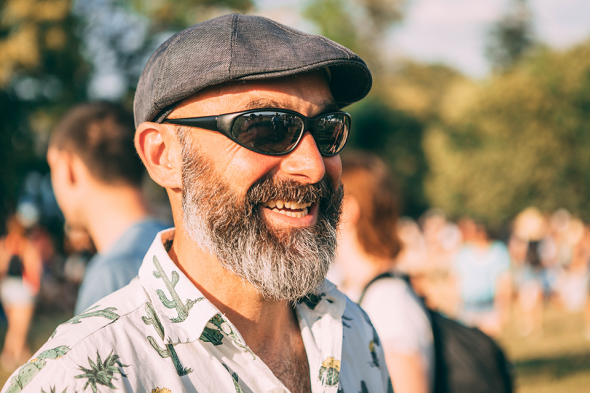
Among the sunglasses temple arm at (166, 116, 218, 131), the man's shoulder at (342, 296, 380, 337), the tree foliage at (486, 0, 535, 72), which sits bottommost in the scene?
the man's shoulder at (342, 296, 380, 337)

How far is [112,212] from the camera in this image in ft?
9.87

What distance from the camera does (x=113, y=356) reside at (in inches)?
54.4

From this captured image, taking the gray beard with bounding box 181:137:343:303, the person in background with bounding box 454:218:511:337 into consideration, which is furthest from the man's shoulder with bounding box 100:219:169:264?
the person in background with bounding box 454:218:511:337

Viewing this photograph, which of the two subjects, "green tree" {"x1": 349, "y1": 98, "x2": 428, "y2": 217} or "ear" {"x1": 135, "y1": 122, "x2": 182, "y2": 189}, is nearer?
"ear" {"x1": 135, "y1": 122, "x2": 182, "y2": 189}

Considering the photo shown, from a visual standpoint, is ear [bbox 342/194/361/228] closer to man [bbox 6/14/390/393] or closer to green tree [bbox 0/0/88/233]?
man [bbox 6/14/390/393]

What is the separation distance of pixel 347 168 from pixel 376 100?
32.1 meters

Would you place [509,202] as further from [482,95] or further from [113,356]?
[113,356]

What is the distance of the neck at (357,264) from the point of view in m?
3.23

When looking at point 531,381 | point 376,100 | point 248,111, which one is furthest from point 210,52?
point 376,100

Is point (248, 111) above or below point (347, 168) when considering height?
below

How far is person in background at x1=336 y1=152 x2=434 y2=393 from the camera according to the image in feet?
8.52

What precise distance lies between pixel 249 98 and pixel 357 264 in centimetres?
191

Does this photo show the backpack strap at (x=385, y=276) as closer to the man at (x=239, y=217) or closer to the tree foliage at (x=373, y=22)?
the man at (x=239, y=217)

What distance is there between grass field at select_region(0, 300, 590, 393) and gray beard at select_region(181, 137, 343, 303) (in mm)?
6152
